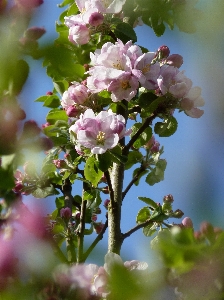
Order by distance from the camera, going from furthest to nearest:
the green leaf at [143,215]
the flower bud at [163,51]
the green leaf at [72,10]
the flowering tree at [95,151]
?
the green leaf at [72,10]
the green leaf at [143,215]
the flower bud at [163,51]
the flowering tree at [95,151]

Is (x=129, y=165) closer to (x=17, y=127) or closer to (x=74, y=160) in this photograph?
(x=74, y=160)

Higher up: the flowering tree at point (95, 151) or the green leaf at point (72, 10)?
the green leaf at point (72, 10)

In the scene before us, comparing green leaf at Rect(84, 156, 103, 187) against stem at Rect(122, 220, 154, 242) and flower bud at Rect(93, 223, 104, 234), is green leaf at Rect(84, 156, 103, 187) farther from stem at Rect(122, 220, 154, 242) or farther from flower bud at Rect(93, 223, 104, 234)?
flower bud at Rect(93, 223, 104, 234)

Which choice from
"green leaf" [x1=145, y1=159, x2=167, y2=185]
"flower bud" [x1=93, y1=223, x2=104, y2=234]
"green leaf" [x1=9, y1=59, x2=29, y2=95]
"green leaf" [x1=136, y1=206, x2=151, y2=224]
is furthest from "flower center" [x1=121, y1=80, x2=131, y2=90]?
"green leaf" [x1=9, y1=59, x2=29, y2=95]

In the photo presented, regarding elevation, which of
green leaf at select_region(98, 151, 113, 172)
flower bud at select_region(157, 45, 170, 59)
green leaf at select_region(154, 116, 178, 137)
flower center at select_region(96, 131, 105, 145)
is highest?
flower bud at select_region(157, 45, 170, 59)

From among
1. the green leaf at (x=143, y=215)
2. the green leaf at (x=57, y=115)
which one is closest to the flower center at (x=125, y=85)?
the green leaf at (x=57, y=115)

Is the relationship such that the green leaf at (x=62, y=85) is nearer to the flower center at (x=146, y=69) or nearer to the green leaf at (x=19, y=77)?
the flower center at (x=146, y=69)

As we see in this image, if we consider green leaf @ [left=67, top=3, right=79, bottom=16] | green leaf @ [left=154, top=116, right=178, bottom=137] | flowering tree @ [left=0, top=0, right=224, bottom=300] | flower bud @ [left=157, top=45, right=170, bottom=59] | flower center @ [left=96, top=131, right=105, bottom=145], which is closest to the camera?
flowering tree @ [left=0, top=0, right=224, bottom=300]

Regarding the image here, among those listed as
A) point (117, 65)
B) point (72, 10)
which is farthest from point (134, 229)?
point (72, 10)

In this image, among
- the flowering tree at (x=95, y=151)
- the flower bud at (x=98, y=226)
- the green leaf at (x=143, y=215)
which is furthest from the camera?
the flower bud at (x=98, y=226)
